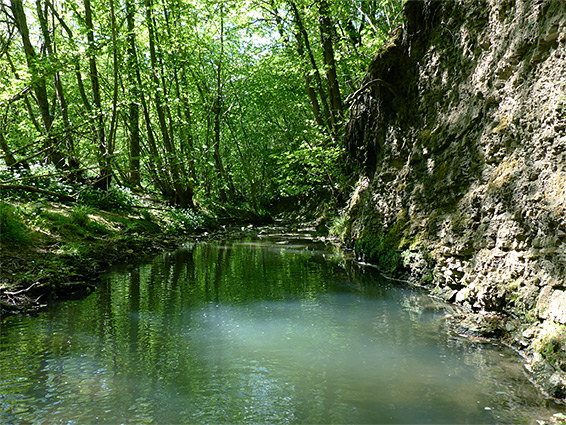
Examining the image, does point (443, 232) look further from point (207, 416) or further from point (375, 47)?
point (375, 47)

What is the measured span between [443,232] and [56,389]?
619 cm

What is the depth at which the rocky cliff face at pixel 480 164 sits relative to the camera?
424 cm

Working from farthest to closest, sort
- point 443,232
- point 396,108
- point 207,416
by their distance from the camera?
point 396,108 < point 443,232 < point 207,416

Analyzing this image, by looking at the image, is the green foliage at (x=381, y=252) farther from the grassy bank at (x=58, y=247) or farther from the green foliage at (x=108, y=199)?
the green foliage at (x=108, y=199)

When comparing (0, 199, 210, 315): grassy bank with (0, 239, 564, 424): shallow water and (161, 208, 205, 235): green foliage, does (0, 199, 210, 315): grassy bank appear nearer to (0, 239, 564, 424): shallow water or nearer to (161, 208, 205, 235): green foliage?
(0, 239, 564, 424): shallow water

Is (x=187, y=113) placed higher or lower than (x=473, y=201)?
higher

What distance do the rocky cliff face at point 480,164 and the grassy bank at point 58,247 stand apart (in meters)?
6.42

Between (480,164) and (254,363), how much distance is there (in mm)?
4785

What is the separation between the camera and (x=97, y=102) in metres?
12.9

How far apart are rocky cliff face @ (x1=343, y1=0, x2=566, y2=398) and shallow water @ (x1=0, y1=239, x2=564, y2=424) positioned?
74 cm

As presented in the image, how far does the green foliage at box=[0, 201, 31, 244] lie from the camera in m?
6.82

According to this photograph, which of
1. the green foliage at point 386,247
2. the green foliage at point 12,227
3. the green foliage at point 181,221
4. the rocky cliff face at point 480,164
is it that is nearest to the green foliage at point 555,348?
the rocky cliff face at point 480,164

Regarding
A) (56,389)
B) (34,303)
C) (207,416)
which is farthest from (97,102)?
(207,416)

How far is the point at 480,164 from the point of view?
6168mm
